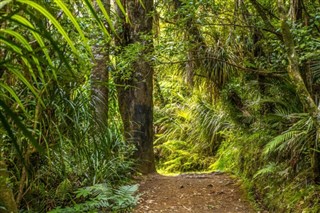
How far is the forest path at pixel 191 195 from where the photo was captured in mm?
4479

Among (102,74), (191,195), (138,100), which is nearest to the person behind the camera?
(191,195)

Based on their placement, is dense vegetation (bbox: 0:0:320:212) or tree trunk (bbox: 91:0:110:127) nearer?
dense vegetation (bbox: 0:0:320:212)

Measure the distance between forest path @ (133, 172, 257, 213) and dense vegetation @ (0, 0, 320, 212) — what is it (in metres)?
0.27

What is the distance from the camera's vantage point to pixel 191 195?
504cm

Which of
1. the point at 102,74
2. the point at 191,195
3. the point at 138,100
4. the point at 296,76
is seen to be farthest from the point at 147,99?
the point at 296,76

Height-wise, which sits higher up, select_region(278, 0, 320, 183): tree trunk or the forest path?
select_region(278, 0, 320, 183): tree trunk

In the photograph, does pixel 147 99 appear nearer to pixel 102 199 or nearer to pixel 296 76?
pixel 102 199

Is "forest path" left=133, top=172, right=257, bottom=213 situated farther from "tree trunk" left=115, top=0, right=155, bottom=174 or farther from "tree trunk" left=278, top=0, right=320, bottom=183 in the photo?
"tree trunk" left=278, top=0, right=320, bottom=183

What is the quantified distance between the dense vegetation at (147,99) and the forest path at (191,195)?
0.27 metres

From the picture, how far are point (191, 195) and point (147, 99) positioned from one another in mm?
1950

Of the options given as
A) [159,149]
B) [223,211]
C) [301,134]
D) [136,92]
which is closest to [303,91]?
[301,134]

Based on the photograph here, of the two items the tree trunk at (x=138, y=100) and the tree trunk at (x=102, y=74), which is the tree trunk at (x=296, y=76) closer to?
the tree trunk at (x=102, y=74)

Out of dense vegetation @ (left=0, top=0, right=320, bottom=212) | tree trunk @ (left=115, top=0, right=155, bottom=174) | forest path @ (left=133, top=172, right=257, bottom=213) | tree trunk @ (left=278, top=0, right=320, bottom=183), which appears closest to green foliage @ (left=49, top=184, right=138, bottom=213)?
dense vegetation @ (left=0, top=0, right=320, bottom=212)

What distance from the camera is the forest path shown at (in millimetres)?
4479
